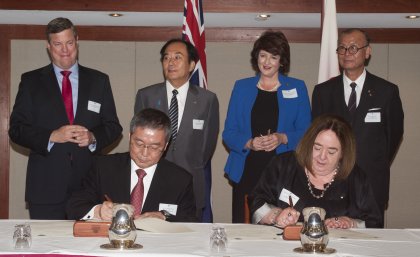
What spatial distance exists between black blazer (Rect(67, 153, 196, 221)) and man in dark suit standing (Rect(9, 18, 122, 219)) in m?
0.81

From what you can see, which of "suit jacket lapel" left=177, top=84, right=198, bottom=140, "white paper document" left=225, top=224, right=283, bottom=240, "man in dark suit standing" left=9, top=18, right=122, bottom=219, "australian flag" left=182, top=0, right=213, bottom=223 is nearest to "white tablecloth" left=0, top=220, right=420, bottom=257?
"white paper document" left=225, top=224, right=283, bottom=240

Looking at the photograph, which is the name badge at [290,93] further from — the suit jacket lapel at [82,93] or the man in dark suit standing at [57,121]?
the suit jacket lapel at [82,93]

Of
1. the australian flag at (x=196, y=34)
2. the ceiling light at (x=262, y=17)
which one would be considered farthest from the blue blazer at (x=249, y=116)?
the ceiling light at (x=262, y=17)

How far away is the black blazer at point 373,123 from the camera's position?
4.99 m

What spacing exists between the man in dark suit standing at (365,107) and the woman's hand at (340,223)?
5.03 ft

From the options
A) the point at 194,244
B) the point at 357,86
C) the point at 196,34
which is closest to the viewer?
the point at 194,244

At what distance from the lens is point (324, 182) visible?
146 inches

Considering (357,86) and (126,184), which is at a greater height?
(357,86)

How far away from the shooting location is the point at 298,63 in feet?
26.3

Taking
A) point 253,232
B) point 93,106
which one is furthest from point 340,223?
point 93,106

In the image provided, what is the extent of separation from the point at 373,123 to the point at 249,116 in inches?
33.5

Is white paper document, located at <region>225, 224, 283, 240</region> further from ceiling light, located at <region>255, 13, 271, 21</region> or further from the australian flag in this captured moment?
ceiling light, located at <region>255, 13, 271, 21</region>

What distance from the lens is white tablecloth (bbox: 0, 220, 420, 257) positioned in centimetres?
275

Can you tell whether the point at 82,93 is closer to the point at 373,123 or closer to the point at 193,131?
the point at 193,131
